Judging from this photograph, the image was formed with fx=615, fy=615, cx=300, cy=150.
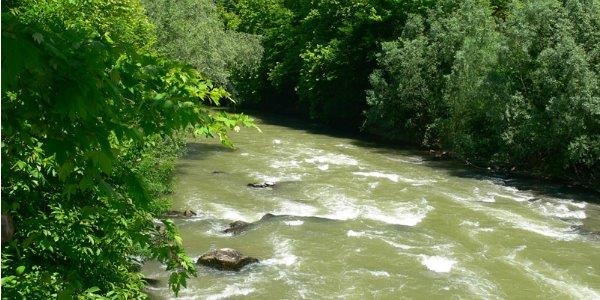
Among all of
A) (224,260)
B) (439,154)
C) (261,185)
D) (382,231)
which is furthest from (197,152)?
(224,260)

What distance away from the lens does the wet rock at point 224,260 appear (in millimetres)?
13703

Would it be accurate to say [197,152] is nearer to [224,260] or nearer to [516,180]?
[516,180]

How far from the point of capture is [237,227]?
1658cm

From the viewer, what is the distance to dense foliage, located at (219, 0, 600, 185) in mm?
23359

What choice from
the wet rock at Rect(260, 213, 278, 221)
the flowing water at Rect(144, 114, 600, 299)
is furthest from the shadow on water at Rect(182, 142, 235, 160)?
the wet rock at Rect(260, 213, 278, 221)

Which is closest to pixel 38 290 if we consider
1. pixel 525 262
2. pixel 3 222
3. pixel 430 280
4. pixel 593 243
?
pixel 3 222

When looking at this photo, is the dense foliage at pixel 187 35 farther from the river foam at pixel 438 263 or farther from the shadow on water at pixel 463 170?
the river foam at pixel 438 263

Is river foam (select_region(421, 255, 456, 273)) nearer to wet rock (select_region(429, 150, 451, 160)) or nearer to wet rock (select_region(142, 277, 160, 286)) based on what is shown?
wet rock (select_region(142, 277, 160, 286))

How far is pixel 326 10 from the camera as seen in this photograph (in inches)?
1590

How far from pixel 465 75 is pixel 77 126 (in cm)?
2651

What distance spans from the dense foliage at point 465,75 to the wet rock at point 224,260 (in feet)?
46.5

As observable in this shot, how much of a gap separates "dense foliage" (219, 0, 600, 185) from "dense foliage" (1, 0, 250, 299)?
799 inches

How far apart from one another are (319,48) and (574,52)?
1902cm

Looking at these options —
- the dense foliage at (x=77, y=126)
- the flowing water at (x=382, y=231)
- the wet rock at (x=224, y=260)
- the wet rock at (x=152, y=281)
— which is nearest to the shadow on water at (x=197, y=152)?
the flowing water at (x=382, y=231)
